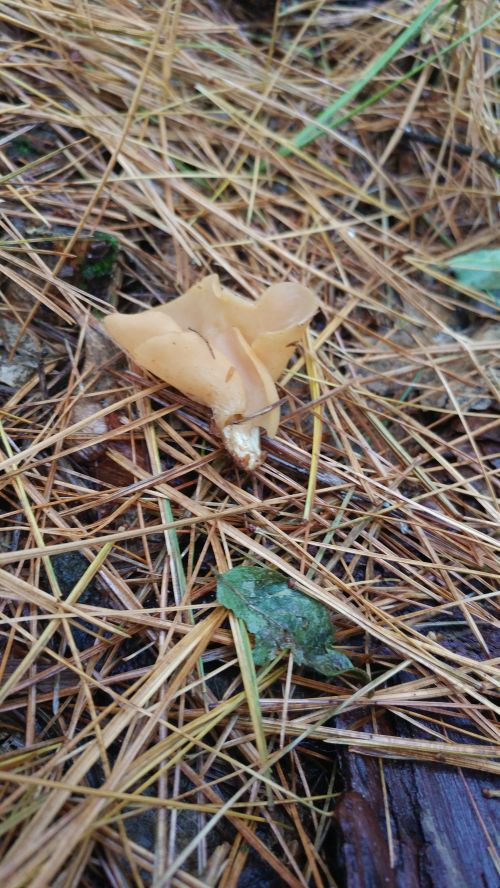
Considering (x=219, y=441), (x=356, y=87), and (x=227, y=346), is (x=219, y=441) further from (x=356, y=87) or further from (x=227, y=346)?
(x=356, y=87)

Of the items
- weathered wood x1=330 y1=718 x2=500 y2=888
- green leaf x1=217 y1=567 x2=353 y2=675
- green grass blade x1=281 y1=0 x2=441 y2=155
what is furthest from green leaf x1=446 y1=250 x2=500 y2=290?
weathered wood x1=330 y1=718 x2=500 y2=888

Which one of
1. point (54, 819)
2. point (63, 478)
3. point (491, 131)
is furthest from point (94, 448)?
point (491, 131)

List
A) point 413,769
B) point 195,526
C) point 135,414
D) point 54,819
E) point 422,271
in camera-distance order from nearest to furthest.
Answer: point 54,819 < point 413,769 < point 195,526 < point 135,414 < point 422,271

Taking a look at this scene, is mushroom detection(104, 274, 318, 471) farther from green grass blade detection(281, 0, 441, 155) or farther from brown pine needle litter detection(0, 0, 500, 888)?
green grass blade detection(281, 0, 441, 155)

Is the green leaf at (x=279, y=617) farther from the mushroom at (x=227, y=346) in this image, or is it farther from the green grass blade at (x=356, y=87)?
the green grass blade at (x=356, y=87)

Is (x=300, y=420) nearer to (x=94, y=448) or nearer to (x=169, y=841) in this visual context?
(x=94, y=448)

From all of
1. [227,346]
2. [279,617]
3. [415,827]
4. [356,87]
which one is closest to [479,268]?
[356,87]
